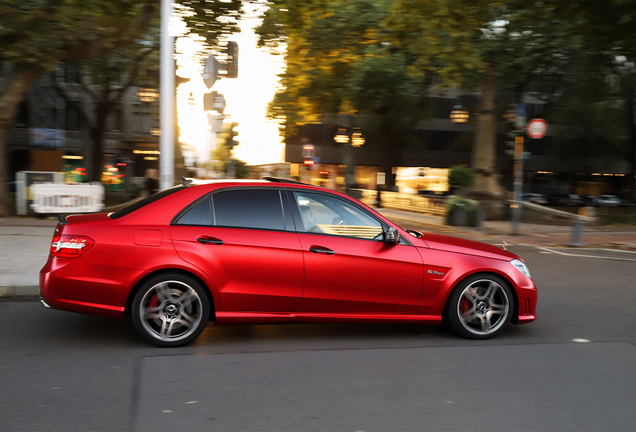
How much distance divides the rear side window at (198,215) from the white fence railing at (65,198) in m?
11.7

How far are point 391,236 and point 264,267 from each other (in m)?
1.19

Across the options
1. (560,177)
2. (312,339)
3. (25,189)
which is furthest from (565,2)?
(560,177)

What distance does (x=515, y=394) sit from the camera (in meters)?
4.04

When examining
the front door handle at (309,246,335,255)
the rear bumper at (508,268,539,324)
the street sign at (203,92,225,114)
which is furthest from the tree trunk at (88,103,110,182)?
the rear bumper at (508,268,539,324)

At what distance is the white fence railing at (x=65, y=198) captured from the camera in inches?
588

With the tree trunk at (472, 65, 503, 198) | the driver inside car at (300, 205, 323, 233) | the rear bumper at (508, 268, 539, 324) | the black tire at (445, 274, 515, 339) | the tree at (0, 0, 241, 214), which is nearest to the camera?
the driver inside car at (300, 205, 323, 233)

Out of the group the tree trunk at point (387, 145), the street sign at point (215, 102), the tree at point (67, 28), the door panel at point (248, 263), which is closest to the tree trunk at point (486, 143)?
the tree trunk at point (387, 145)

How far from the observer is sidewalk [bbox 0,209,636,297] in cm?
707

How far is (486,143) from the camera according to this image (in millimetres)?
23375

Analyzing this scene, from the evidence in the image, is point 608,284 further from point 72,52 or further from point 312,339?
point 72,52

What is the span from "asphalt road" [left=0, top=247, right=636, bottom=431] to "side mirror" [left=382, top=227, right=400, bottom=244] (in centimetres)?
96

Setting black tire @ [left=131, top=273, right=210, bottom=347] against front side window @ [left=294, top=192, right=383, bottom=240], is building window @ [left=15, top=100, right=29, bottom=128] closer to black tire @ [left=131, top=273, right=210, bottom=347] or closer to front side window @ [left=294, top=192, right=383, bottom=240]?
black tire @ [left=131, top=273, right=210, bottom=347]

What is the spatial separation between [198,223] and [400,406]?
2.33 metres

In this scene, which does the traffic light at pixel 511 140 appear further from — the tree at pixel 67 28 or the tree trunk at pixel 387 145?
the tree trunk at pixel 387 145
